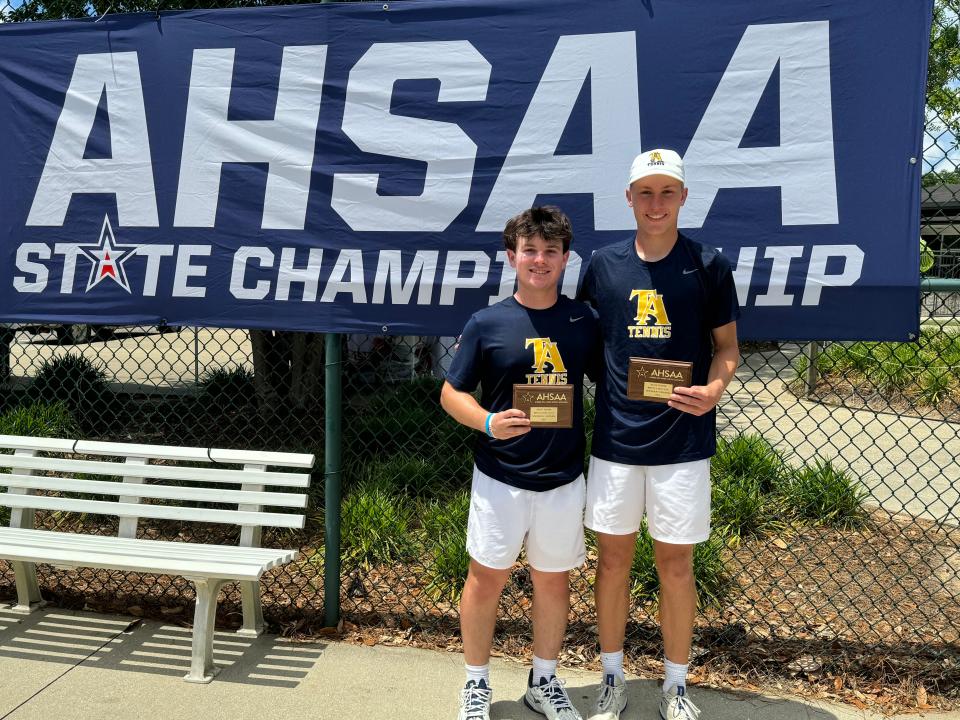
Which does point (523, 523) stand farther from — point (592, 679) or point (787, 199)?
point (787, 199)

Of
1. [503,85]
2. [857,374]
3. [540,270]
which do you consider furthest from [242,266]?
[857,374]

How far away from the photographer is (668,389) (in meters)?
2.49

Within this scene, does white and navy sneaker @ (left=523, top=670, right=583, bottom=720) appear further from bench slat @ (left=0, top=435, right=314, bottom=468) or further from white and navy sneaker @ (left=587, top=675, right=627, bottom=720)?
bench slat @ (left=0, top=435, right=314, bottom=468)

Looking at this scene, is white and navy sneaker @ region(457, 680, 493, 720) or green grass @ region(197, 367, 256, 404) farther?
green grass @ region(197, 367, 256, 404)

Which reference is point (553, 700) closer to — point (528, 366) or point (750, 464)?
point (528, 366)

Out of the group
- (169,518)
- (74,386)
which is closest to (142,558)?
(169,518)

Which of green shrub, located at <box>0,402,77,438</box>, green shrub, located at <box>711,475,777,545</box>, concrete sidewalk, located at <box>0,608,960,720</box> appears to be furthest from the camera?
green shrub, located at <box>0,402,77,438</box>

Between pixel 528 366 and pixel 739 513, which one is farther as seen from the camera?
pixel 739 513

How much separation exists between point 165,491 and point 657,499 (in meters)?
2.12

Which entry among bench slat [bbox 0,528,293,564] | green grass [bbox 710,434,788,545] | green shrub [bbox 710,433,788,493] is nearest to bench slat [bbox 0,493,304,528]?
bench slat [bbox 0,528,293,564]

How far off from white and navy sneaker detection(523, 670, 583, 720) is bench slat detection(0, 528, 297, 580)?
1.10 m

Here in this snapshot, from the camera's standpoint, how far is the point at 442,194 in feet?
11.0

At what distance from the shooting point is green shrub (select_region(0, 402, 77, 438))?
18.0 feet

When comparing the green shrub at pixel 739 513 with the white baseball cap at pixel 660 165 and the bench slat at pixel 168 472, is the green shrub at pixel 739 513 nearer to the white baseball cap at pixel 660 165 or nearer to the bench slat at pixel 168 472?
the bench slat at pixel 168 472
